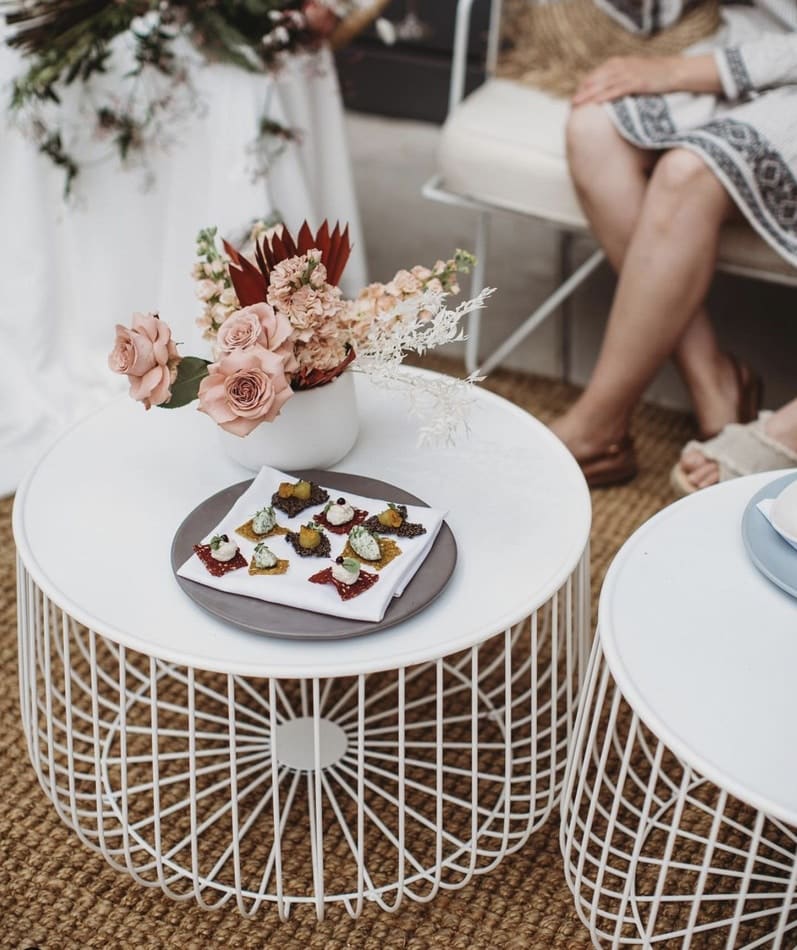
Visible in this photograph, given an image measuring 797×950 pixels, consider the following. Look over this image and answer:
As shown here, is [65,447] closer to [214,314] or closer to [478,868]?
[214,314]

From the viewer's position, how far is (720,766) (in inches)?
37.7

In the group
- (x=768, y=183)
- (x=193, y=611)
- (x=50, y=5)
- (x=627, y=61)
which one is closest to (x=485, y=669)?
(x=193, y=611)

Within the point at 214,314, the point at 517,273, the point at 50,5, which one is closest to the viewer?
the point at 214,314

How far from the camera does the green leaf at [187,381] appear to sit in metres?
1.21

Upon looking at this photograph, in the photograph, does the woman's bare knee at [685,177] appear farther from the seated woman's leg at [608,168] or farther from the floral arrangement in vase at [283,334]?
the floral arrangement in vase at [283,334]

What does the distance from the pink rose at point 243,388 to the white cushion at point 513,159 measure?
1088mm

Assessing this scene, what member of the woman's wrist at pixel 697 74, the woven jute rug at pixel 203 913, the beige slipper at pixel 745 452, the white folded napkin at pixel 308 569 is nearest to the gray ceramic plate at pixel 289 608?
the white folded napkin at pixel 308 569

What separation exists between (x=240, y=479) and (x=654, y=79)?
114 centimetres

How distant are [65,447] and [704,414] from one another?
1.17 m

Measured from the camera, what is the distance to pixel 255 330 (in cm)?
115

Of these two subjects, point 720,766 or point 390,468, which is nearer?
point 720,766

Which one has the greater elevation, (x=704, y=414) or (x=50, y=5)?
(x=50, y=5)

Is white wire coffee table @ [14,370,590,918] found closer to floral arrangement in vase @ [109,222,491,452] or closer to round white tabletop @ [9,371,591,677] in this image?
round white tabletop @ [9,371,591,677]

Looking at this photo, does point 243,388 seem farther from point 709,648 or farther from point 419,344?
point 709,648
